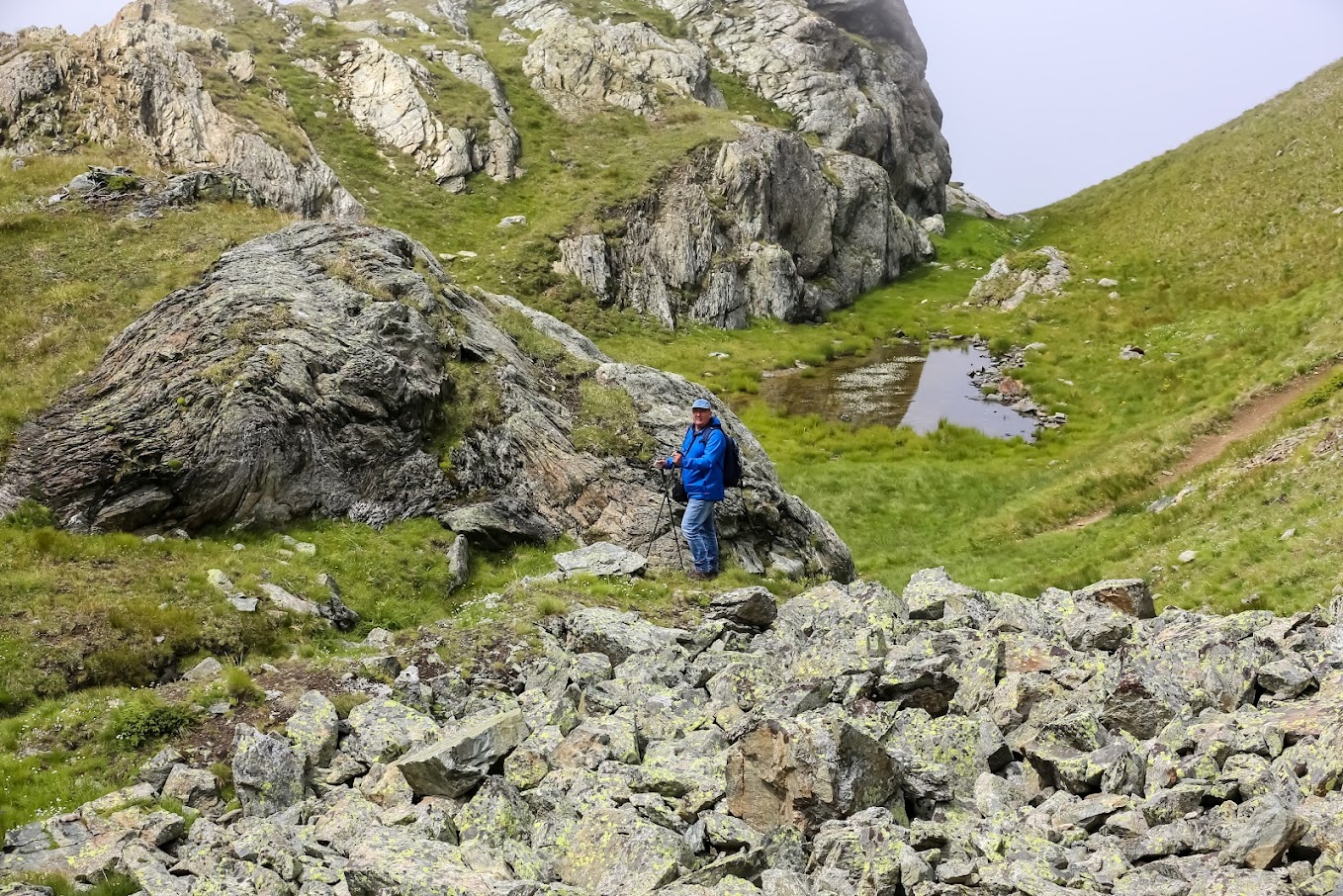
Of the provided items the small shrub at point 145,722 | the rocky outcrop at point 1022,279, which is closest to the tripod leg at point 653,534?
the small shrub at point 145,722

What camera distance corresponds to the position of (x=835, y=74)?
323 ft

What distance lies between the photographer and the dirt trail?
3244cm

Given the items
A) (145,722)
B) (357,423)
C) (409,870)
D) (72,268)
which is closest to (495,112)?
(72,268)

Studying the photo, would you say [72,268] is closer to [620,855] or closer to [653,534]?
[653,534]

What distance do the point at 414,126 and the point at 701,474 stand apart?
59.5 m

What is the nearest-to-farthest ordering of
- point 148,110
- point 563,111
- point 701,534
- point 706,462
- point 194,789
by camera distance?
point 194,789
point 706,462
point 701,534
point 148,110
point 563,111

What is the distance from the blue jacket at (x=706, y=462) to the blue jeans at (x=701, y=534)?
1.01 feet

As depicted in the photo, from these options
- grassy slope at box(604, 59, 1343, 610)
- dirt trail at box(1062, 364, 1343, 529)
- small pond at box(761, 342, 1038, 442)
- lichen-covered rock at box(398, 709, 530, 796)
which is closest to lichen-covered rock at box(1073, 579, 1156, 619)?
grassy slope at box(604, 59, 1343, 610)

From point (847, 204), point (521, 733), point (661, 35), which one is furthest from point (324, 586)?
point (661, 35)

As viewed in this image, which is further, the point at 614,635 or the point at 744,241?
the point at 744,241

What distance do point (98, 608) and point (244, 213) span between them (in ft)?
70.0

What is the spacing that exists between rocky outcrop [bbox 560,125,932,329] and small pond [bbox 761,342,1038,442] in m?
10.6

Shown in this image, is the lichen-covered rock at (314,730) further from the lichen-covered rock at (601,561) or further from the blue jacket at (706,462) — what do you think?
the blue jacket at (706,462)

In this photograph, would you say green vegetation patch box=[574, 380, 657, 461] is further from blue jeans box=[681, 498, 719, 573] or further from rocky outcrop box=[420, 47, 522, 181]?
rocky outcrop box=[420, 47, 522, 181]
